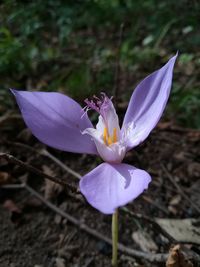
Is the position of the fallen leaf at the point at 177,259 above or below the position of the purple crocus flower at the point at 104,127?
below

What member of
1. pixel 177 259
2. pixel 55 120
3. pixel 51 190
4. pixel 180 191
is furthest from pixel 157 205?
pixel 55 120

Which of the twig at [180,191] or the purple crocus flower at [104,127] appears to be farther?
the twig at [180,191]

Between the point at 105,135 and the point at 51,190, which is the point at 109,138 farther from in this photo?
the point at 51,190

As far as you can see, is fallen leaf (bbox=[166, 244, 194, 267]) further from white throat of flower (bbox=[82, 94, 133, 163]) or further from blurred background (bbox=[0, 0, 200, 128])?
blurred background (bbox=[0, 0, 200, 128])

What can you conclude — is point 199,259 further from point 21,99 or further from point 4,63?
point 4,63

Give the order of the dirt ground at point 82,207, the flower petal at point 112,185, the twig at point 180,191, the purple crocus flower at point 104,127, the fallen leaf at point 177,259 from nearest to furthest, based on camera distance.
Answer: the flower petal at point 112,185 < the purple crocus flower at point 104,127 < the fallen leaf at point 177,259 < the dirt ground at point 82,207 < the twig at point 180,191

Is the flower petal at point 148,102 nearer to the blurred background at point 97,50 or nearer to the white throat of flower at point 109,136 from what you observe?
the white throat of flower at point 109,136

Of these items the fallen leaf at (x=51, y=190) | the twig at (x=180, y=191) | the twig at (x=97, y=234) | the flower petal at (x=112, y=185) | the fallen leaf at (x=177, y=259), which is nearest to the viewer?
the flower petal at (x=112, y=185)

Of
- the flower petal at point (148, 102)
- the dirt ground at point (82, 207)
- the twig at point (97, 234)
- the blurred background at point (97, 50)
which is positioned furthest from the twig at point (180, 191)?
the flower petal at point (148, 102)

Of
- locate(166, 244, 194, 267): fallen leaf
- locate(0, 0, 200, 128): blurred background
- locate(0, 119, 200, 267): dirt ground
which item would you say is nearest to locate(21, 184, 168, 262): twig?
locate(0, 119, 200, 267): dirt ground
